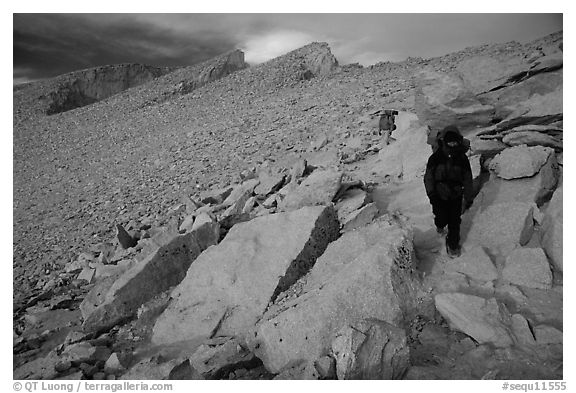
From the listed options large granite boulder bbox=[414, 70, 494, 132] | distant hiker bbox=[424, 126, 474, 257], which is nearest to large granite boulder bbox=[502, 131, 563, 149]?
large granite boulder bbox=[414, 70, 494, 132]

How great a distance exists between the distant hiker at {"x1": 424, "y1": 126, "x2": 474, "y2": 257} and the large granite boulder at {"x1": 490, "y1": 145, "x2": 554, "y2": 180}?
1116 millimetres

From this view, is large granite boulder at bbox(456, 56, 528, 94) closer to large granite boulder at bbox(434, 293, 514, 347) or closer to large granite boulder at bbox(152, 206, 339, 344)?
large granite boulder at bbox(152, 206, 339, 344)

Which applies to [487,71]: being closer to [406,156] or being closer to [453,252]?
[406,156]

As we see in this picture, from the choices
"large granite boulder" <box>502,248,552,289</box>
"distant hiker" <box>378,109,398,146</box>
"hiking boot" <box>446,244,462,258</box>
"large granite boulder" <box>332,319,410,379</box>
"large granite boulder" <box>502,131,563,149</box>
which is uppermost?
"distant hiker" <box>378,109,398,146</box>

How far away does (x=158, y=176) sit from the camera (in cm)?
902

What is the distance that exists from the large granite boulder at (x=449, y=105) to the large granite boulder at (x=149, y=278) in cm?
407

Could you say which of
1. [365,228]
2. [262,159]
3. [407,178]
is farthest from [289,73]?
[365,228]

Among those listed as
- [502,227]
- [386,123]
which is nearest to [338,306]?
[502,227]

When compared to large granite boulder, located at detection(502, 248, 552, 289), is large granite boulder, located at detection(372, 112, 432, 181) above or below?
above

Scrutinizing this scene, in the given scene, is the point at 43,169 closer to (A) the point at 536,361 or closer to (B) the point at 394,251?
(B) the point at 394,251

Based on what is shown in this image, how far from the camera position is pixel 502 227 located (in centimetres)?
436

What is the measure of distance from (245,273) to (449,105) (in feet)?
14.4

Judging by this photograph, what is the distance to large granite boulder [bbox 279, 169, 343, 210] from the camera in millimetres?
5016

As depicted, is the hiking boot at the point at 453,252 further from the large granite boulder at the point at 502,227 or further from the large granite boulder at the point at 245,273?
the large granite boulder at the point at 245,273
